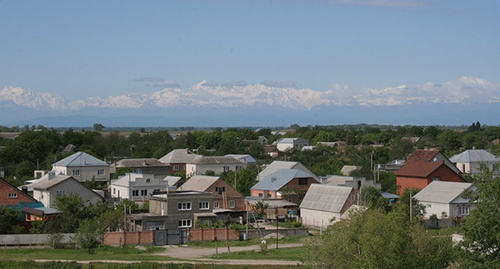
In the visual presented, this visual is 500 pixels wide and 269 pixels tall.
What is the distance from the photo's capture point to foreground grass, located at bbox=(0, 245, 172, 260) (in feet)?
135

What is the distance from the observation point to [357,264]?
29984mm

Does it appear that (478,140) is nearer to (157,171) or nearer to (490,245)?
(157,171)

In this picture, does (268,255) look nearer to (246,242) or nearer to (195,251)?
(195,251)

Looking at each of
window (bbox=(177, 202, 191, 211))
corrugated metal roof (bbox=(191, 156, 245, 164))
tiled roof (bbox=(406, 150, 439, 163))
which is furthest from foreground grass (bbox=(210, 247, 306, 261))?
corrugated metal roof (bbox=(191, 156, 245, 164))

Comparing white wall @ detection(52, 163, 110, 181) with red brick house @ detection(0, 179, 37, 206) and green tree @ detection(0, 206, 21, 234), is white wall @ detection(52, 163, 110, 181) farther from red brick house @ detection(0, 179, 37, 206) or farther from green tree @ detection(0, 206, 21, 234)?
green tree @ detection(0, 206, 21, 234)

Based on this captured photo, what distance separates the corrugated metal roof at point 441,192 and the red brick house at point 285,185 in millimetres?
10469

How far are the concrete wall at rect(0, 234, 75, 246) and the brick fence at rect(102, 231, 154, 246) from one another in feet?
7.53

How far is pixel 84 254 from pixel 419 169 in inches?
1461

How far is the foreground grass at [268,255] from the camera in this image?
41.6 m

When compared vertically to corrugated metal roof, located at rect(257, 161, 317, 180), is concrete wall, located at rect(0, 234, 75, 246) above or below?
below

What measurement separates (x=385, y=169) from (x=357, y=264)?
56844 mm

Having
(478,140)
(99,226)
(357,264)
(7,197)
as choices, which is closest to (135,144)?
(478,140)

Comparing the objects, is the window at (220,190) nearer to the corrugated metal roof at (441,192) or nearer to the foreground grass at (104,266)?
the corrugated metal roof at (441,192)

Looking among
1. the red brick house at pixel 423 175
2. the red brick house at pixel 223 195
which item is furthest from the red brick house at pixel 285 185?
the red brick house at pixel 423 175
